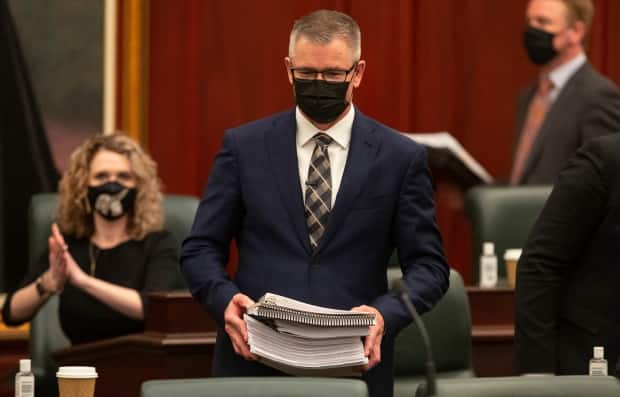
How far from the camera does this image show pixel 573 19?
6215 millimetres

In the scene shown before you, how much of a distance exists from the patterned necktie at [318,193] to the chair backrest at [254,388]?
2.29 ft

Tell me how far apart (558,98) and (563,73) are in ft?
0.79

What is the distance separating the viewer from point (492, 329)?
16.0 ft

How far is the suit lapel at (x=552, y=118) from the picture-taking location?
19.5 ft

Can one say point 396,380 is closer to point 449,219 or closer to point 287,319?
point 287,319

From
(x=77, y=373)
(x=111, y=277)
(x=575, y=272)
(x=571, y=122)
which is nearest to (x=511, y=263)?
(x=571, y=122)

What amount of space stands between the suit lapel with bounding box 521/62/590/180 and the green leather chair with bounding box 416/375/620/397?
3.26 meters

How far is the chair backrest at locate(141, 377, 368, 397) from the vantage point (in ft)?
8.79

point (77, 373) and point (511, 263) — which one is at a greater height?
point (77, 373)

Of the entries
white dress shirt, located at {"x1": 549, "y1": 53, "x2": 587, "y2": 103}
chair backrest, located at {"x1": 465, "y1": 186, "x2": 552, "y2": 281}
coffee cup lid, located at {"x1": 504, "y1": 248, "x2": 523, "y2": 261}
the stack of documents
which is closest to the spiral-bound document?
the stack of documents

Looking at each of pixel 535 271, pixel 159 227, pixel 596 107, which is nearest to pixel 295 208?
pixel 535 271

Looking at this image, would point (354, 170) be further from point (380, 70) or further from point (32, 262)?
point (380, 70)

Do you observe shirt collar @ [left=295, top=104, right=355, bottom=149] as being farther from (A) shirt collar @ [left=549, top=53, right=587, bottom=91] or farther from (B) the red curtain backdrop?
(B) the red curtain backdrop

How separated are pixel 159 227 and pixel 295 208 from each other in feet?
6.15
